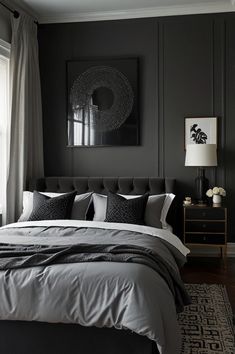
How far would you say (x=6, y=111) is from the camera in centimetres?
485

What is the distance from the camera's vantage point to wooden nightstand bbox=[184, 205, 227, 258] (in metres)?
4.73

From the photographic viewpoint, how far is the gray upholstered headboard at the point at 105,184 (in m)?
4.91

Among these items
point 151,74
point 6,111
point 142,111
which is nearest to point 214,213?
point 142,111

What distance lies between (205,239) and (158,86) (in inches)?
81.2

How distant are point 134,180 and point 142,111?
99 centimetres

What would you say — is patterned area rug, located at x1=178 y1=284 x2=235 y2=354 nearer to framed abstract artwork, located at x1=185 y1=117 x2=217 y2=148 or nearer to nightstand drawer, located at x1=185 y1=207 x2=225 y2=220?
nightstand drawer, located at x1=185 y1=207 x2=225 y2=220

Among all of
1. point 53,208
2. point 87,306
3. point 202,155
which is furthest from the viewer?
point 202,155

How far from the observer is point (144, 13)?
17.1 ft

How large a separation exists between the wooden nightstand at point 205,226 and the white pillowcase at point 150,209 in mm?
291

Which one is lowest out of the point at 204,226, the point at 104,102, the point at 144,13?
the point at 204,226

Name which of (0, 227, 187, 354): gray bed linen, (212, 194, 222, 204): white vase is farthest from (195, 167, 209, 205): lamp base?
(0, 227, 187, 354): gray bed linen

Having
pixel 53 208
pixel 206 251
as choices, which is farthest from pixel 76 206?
pixel 206 251

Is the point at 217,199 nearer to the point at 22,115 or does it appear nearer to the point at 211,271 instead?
the point at 211,271

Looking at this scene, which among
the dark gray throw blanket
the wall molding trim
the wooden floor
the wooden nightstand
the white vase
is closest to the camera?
the dark gray throw blanket
